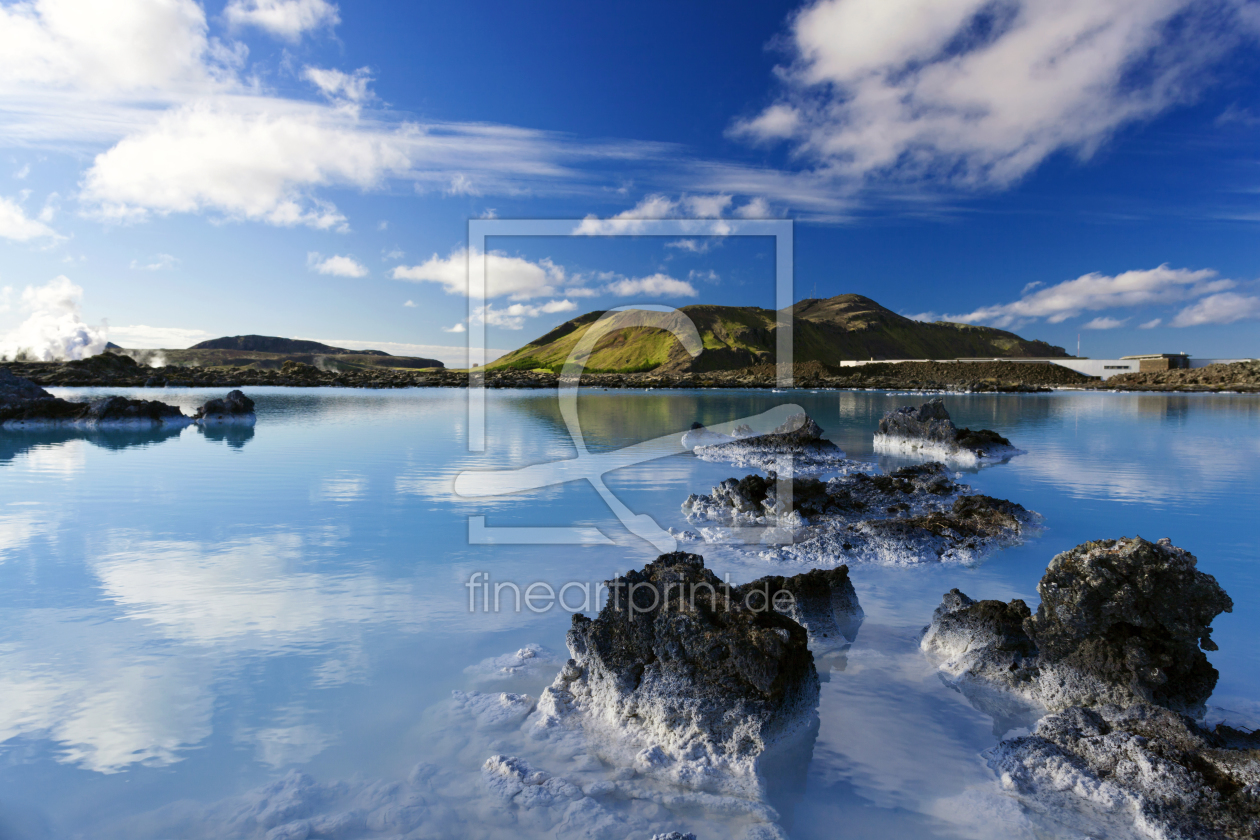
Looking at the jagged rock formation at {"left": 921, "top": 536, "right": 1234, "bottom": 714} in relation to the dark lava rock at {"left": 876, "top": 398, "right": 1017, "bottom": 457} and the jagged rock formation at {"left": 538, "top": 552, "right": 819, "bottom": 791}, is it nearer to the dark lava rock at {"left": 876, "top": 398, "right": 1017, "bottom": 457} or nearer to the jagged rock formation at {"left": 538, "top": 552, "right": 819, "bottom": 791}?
the jagged rock formation at {"left": 538, "top": 552, "right": 819, "bottom": 791}

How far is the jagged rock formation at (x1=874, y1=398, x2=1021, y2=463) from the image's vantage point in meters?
23.5

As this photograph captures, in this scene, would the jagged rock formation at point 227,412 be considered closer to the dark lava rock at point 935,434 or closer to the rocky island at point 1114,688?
the dark lava rock at point 935,434

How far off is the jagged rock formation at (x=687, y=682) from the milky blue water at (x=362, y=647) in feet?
1.17

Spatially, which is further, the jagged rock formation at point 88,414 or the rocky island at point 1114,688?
the jagged rock formation at point 88,414

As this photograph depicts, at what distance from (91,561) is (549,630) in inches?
344

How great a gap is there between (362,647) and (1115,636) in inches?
300

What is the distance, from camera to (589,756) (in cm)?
488

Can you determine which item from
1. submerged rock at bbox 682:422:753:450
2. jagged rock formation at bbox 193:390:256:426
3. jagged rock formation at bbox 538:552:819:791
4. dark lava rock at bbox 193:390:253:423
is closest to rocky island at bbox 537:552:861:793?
jagged rock formation at bbox 538:552:819:791

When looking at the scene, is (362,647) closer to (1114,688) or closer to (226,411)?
(1114,688)

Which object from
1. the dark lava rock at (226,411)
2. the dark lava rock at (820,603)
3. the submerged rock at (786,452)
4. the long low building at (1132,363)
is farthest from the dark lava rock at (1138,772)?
the long low building at (1132,363)

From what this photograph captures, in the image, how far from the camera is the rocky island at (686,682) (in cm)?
477

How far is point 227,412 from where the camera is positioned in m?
38.7

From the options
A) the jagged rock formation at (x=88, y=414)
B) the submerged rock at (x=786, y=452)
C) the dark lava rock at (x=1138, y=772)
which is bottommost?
the dark lava rock at (x=1138, y=772)

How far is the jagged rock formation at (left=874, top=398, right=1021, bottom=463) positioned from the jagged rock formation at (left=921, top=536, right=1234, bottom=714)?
18498mm
